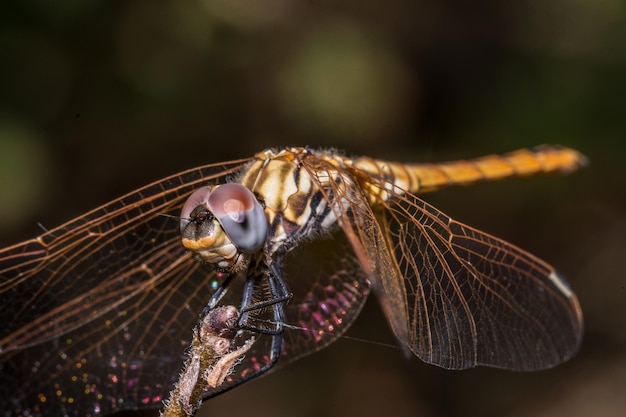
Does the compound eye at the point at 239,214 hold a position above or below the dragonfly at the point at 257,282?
above

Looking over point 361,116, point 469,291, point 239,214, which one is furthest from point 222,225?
point 361,116

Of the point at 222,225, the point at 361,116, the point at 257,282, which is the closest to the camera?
the point at 222,225

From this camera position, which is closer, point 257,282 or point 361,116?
point 257,282

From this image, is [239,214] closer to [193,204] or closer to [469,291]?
[193,204]

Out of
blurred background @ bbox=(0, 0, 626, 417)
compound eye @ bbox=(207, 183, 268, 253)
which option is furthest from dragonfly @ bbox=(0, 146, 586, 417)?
blurred background @ bbox=(0, 0, 626, 417)

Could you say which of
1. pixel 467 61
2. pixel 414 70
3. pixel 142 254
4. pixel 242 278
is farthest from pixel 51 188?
pixel 467 61

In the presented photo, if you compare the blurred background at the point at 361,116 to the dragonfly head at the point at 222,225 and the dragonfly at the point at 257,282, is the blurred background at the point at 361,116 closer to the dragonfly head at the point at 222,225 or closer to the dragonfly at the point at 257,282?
the dragonfly at the point at 257,282

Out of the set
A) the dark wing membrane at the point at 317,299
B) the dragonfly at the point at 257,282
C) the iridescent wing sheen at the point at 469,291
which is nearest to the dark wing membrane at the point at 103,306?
the dragonfly at the point at 257,282
